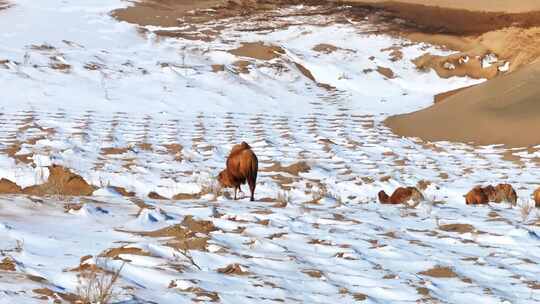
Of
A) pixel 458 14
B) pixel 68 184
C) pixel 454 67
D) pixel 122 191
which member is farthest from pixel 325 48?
pixel 68 184

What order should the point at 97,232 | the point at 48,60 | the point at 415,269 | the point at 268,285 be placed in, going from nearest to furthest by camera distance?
the point at 268,285 → the point at 415,269 → the point at 97,232 → the point at 48,60

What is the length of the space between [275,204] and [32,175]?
391 cm

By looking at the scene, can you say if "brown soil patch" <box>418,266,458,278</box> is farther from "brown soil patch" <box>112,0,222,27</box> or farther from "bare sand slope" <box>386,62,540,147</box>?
"brown soil patch" <box>112,0,222,27</box>

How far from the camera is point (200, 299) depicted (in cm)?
373

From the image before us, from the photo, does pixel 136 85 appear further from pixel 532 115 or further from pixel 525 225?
pixel 525 225

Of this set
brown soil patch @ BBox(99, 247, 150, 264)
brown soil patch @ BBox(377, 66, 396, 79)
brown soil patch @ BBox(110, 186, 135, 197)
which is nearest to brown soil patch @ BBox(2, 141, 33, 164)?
brown soil patch @ BBox(110, 186, 135, 197)

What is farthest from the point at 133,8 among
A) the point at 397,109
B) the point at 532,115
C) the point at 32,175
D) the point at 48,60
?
the point at 32,175

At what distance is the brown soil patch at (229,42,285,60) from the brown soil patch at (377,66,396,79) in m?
2.95

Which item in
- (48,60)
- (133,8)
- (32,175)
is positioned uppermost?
(133,8)

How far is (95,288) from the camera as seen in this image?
3521 millimetres

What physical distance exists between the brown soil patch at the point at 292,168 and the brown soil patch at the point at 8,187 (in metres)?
3.42

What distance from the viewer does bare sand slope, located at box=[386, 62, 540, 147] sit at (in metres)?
15.2

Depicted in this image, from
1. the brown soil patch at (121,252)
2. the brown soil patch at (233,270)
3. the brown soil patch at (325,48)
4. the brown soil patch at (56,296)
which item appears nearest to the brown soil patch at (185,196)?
the brown soil patch at (121,252)

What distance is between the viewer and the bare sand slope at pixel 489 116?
15.2m
